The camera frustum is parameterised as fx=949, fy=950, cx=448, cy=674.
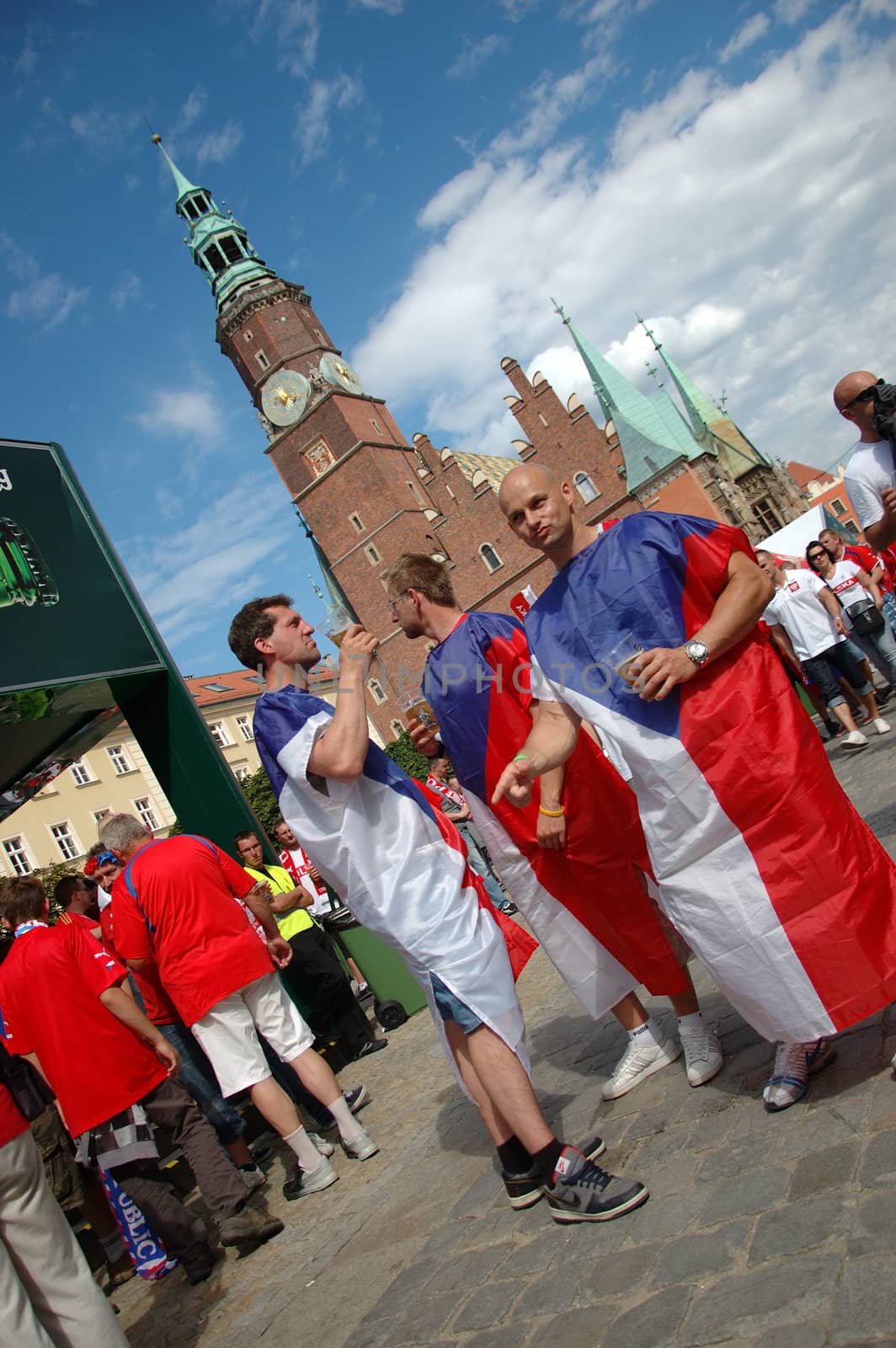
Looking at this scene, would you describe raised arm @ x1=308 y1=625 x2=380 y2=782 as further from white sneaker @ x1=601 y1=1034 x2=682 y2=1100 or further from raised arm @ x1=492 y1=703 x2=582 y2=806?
white sneaker @ x1=601 y1=1034 x2=682 y2=1100

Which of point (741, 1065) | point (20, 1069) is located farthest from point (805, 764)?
point (20, 1069)

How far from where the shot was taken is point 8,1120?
10.4 feet

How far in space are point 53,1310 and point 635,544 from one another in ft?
10.4

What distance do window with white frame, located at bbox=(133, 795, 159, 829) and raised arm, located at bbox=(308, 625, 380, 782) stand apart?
1755 inches

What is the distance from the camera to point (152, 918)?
4676 mm

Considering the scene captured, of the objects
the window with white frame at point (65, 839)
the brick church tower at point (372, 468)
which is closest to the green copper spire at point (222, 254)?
the brick church tower at point (372, 468)

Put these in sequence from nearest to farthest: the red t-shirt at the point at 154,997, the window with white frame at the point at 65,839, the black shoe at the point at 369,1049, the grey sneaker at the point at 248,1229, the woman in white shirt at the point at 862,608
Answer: the grey sneaker at the point at 248,1229, the red t-shirt at the point at 154,997, the black shoe at the point at 369,1049, the woman in white shirt at the point at 862,608, the window with white frame at the point at 65,839

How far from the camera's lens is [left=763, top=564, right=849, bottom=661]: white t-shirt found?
946cm

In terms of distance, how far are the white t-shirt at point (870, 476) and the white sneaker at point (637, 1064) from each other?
7.48 ft

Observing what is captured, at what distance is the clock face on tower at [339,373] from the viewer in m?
47.2

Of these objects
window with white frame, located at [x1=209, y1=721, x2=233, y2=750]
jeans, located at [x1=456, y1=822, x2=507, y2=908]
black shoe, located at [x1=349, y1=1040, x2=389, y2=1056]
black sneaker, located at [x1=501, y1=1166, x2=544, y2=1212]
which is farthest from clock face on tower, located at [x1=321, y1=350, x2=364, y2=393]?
black sneaker, located at [x1=501, y1=1166, x2=544, y2=1212]

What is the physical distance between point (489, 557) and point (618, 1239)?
43334 millimetres

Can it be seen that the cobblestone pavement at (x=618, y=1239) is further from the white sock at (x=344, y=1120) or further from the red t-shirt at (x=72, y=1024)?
the red t-shirt at (x=72, y=1024)

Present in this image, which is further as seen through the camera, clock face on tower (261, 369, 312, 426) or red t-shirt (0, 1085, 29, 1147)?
clock face on tower (261, 369, 312, 426)
